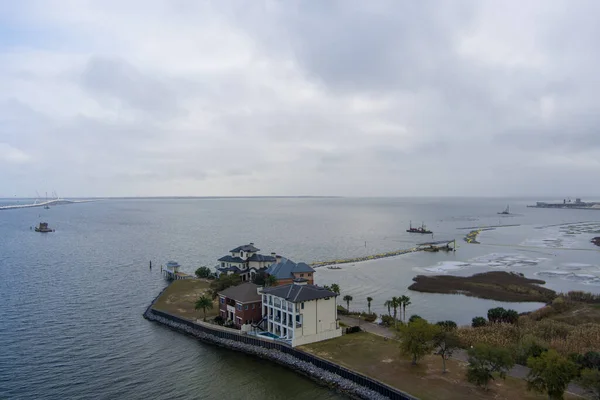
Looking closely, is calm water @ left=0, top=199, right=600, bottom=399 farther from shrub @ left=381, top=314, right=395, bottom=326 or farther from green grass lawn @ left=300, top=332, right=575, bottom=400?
shrub @ left=381, top=314, right=395, bottom=326

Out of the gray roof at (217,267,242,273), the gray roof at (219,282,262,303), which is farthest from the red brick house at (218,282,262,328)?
the gray roof at (217,267,242,273)

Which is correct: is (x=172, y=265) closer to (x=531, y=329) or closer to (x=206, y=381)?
(x=206, y=381)

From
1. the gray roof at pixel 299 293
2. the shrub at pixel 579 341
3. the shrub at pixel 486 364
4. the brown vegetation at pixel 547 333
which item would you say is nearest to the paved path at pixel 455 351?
the brown vegetation at pixel 547 333

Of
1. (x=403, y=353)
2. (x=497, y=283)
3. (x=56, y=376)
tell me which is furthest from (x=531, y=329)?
(x=56, y=376)

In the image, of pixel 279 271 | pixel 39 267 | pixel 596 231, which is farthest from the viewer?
pixel 596 231

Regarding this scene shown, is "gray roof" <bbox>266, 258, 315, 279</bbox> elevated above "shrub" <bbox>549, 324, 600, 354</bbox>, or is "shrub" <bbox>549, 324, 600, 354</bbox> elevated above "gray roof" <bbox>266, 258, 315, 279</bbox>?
"gray roof" <bbox>266, 258, 315, 279</bbox>

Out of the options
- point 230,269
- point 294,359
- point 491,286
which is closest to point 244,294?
point 294,359

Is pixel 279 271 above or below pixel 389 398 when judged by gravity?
above
